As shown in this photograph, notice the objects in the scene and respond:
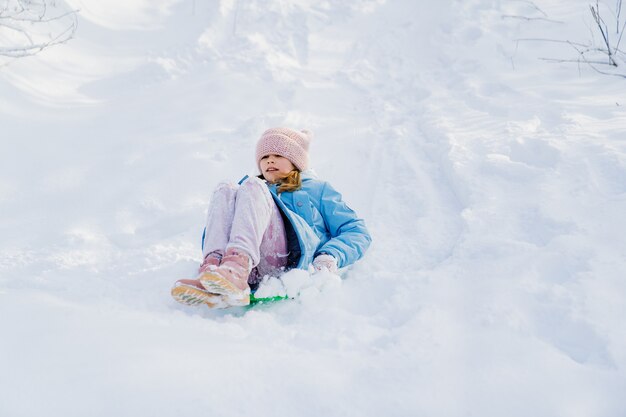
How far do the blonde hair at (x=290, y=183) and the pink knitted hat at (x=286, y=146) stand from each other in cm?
6

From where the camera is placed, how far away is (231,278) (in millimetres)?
1770

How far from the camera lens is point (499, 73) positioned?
4266 mm

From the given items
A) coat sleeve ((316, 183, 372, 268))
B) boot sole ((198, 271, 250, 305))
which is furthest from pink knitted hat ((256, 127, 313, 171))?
boot sole ((198, 271, 250, 305))

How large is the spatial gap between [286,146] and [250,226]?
726 millimetres

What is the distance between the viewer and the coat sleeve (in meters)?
2.23

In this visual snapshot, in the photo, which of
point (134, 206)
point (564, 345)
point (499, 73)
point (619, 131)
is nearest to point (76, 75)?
point (134, 206)

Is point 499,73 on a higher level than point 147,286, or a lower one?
higher

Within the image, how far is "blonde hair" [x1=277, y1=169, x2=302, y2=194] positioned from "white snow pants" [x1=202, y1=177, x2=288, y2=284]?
366mm

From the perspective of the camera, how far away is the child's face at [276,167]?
2557 millimetres

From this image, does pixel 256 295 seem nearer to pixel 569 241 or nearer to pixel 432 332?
pixel 432 332

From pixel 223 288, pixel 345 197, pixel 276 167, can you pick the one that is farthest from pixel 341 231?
pixel 223 288

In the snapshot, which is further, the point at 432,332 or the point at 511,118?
the point at 511,118

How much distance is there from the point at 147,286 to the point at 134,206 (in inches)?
38.3

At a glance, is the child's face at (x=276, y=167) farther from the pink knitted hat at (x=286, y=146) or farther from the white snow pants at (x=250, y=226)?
the white snow pants at (x=250, y=226)
